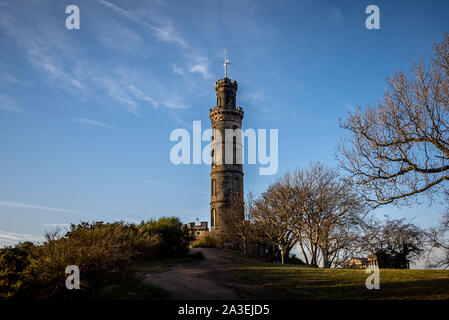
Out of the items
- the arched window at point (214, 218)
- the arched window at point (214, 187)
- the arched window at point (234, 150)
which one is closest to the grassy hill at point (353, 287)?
the arched window at point (214, 218)

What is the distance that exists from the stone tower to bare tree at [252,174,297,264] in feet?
31.2

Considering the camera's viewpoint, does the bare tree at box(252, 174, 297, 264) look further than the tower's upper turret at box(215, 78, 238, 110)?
No

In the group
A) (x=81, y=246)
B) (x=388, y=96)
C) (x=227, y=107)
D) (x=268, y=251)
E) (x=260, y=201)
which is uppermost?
(x=227, y=107)

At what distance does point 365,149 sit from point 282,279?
7.24m

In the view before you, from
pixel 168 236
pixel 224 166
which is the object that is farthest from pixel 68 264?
pixel 224 166

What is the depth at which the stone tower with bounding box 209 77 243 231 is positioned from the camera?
51.8 m

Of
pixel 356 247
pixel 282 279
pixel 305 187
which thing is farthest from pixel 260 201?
pixel 282 279

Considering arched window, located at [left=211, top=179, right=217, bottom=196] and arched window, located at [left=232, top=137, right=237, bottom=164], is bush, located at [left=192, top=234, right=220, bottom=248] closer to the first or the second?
arched window, located at [left=211, top=179, right=217, bottom=196]

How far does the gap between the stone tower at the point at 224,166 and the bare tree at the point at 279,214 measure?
9.50 m

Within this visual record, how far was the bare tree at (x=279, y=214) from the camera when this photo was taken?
118 feet

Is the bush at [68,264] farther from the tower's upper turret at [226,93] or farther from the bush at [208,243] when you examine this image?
the tower's upper turret at [226,93]

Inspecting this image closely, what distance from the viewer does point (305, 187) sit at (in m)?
34.9

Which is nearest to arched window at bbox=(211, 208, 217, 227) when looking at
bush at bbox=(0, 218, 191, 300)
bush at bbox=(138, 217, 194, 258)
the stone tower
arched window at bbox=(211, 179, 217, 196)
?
the stone tower
